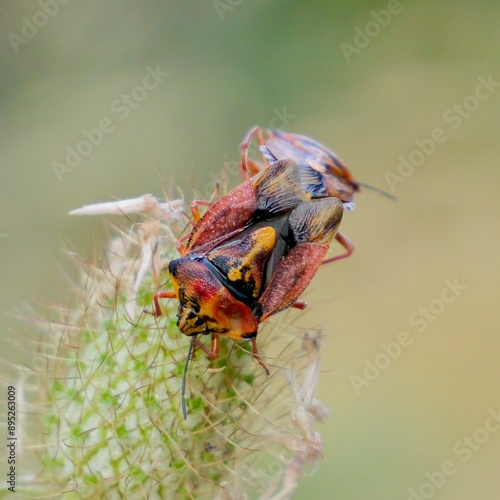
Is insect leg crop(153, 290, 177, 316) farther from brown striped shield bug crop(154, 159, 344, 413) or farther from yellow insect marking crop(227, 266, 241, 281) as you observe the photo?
yellow insect marking crop(227, 266, 241, 281)

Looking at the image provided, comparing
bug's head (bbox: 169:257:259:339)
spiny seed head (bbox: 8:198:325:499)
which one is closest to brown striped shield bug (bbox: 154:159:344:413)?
bug's head (bbox: 169:257:259:339)

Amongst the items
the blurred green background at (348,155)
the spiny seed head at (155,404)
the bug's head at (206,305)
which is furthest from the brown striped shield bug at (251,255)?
the blurred green background at (348,155)

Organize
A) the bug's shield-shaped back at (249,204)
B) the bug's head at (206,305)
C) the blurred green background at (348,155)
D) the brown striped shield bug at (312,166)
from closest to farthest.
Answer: the bug's head at (206,305), the bug's shield-shaped back at (249,204), the brown striped shield bug at (312,166), the blurred green background at (348,155)

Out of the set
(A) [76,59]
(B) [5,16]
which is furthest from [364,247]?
(B) [5,16]

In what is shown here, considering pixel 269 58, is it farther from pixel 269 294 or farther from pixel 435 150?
pixel 269 294

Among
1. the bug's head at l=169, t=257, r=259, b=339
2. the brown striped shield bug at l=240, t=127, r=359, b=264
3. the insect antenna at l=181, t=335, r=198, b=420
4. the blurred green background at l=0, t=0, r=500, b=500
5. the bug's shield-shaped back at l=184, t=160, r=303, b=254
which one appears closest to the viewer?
the bug's head at l=169, t=257, r=259, b=339

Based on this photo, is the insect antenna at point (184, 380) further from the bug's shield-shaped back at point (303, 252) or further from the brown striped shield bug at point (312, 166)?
the brown striped shield bug at point (312, 166)

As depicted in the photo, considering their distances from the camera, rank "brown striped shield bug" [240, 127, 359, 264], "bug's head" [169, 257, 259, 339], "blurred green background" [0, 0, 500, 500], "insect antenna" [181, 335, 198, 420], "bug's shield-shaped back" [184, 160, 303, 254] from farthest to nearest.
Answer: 1. "blurred green background" [0, 0, 500, 500]
2. "brown striped shield bug" [240, 127, 359, 264]
3. "bug's shield-shaped back" [184, 160, 303, 254]
4. "insect antenna" [181, 335, 198, 420]
5. "bug's head" [169, 257, 259, 339]
